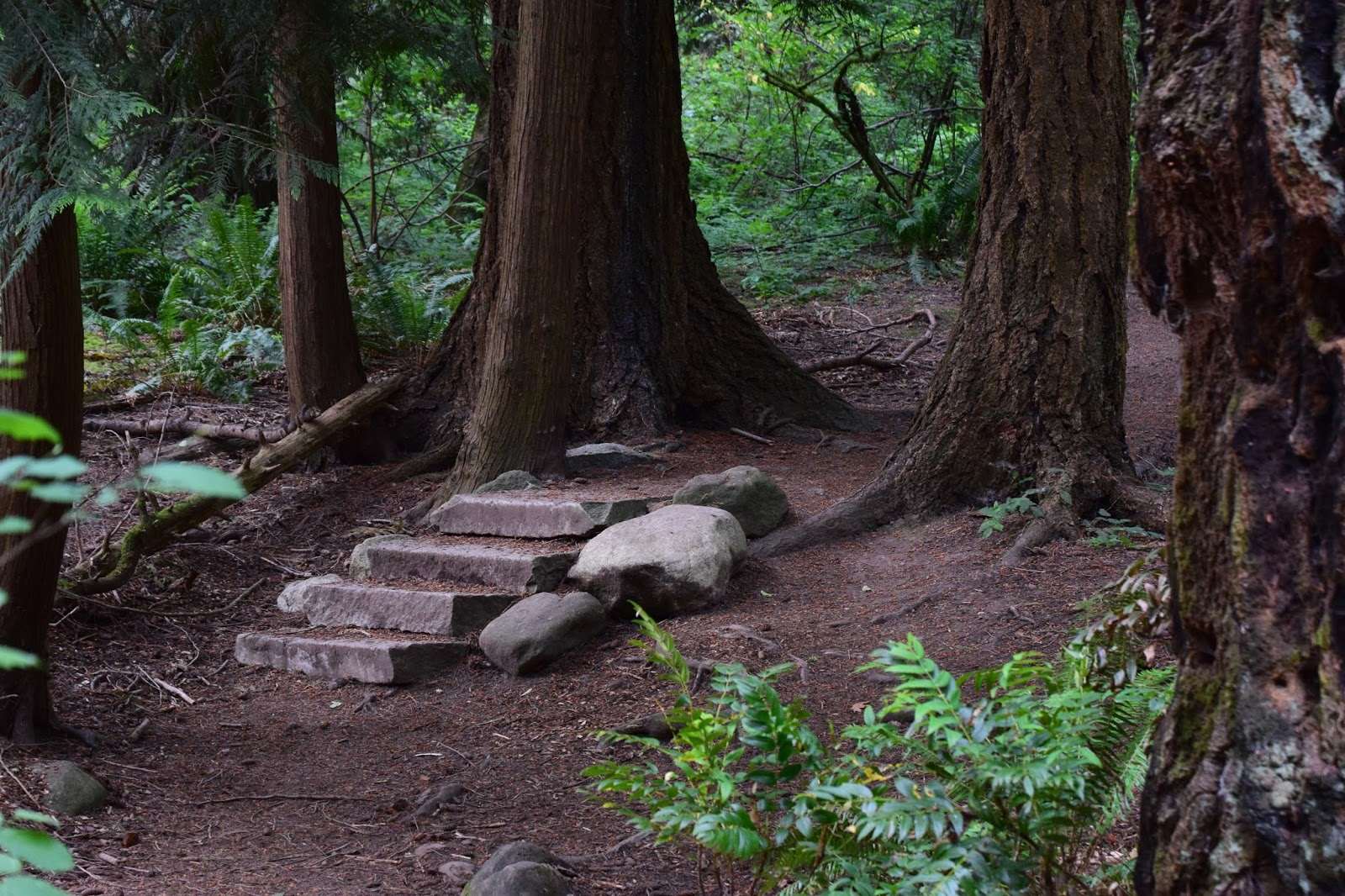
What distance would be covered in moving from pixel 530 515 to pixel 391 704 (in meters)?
1.44

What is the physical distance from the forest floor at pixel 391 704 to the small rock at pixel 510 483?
646mm

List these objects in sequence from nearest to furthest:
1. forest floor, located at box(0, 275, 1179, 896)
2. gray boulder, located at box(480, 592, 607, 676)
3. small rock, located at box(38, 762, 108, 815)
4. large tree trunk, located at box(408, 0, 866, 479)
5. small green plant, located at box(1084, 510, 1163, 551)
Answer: forest floor, located at box(0, 275, 1179, 896) < small rock, located at box(38, 762, 108, 815) < gray boulder, located at box(480, 592, 607, 676) < small green plant, located at box(1084, 510, 1163, 551) < large tree trunk, located at box(408, 0, 866, 479)

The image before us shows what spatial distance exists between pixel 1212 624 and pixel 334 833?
3.16 metres

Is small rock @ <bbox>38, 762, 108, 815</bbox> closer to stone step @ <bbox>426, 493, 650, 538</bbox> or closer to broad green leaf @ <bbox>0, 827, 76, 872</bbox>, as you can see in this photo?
stone step @ <bbox>426, 493, 650, 538</bbox>

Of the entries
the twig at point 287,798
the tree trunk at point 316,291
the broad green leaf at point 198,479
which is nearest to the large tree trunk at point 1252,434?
the broad green leaf at point 198,479

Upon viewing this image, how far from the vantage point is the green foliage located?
2.40 meters

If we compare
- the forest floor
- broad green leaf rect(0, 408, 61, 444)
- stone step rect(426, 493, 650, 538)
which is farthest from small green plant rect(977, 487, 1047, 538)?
broad green leaf rect(0, 408, 61, 444)

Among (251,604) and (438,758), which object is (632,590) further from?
(251,604)

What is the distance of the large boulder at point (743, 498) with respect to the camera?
662 centimetres

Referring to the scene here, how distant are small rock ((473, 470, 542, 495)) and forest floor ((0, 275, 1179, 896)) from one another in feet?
2.12

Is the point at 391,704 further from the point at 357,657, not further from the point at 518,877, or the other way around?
the point at 518,877

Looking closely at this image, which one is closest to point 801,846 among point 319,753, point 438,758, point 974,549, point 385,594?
point 438,758

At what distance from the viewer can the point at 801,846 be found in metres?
2.67

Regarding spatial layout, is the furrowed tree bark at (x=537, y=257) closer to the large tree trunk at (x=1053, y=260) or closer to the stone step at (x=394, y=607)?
the stone step at (x=394, y=607)
